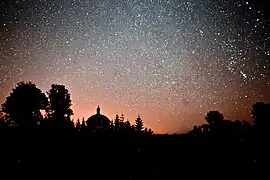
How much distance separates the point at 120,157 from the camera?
85.5ft

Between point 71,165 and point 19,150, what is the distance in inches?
246

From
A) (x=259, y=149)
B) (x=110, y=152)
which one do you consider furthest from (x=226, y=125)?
(x=110, y=152)

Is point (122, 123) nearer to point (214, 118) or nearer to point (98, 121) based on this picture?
point (98, 121)

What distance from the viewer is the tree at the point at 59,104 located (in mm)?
74375

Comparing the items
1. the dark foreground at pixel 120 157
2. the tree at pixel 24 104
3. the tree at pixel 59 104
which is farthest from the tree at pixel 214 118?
the dark foreground at pixel 120 157

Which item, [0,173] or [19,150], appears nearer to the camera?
[0,173]

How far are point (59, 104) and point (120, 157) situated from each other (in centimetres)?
5315

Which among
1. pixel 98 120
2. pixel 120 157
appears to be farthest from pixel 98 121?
pixel 120 157

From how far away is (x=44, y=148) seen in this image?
26828 mm

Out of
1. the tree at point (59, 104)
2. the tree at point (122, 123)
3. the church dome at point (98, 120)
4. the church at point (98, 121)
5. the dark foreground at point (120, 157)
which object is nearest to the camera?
the dark foreground at point (120, 157)

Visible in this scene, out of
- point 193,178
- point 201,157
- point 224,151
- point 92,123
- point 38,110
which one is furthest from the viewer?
point 92,123

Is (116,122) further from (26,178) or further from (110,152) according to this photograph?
(26,178)

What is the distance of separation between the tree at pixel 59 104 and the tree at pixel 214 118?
52.8 meters

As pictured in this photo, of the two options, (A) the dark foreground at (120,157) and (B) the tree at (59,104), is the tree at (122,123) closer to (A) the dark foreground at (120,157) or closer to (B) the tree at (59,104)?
(B) the tree at (59,104)
